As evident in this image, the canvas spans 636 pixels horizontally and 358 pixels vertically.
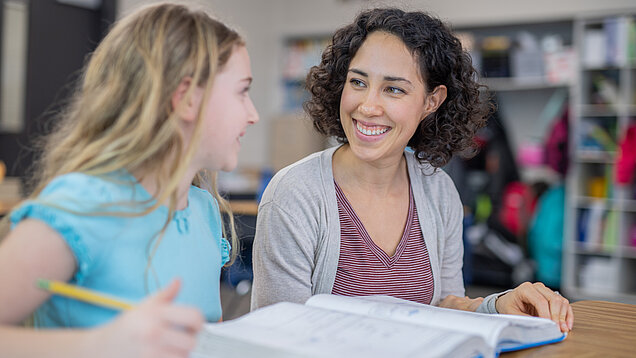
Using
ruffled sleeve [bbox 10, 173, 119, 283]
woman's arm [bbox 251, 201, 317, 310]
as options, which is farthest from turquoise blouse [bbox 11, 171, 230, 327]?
woman's arm [bbox 251, 201, 317, 310]

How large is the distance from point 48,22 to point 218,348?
202 inches

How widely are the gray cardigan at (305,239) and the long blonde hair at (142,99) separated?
50cm

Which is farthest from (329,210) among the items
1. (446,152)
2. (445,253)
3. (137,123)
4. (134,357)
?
(134,357)

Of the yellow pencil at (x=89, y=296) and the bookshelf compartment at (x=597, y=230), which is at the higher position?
the yellow pencil at (x=89, y=296)

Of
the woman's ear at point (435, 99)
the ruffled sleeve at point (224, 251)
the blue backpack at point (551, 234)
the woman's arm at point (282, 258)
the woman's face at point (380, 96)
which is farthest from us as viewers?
the blue backpack at point (551, 234)

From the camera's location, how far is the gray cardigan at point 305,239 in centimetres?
144

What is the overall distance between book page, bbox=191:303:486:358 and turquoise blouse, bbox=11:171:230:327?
138mm

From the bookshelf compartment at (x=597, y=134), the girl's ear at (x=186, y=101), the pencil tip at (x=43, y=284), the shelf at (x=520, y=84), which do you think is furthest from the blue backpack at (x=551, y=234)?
the pencil tip at (x=43, y=284)

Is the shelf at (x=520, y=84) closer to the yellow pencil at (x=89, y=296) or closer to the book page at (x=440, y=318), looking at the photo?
the book page at (x=440, y=318)

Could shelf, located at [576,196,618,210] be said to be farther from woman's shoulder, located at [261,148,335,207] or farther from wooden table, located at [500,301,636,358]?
woman's shoulder, located at [261,148,335,207]

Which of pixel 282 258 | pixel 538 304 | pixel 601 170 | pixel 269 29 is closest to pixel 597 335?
pixel 538 304

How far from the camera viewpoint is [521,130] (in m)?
5.91

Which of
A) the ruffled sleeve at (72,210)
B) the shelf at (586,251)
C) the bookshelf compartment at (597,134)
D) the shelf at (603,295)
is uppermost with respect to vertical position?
the bookshelf compartment at (597,134)

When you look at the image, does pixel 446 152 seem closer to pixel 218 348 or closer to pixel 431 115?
pixel 431 115
